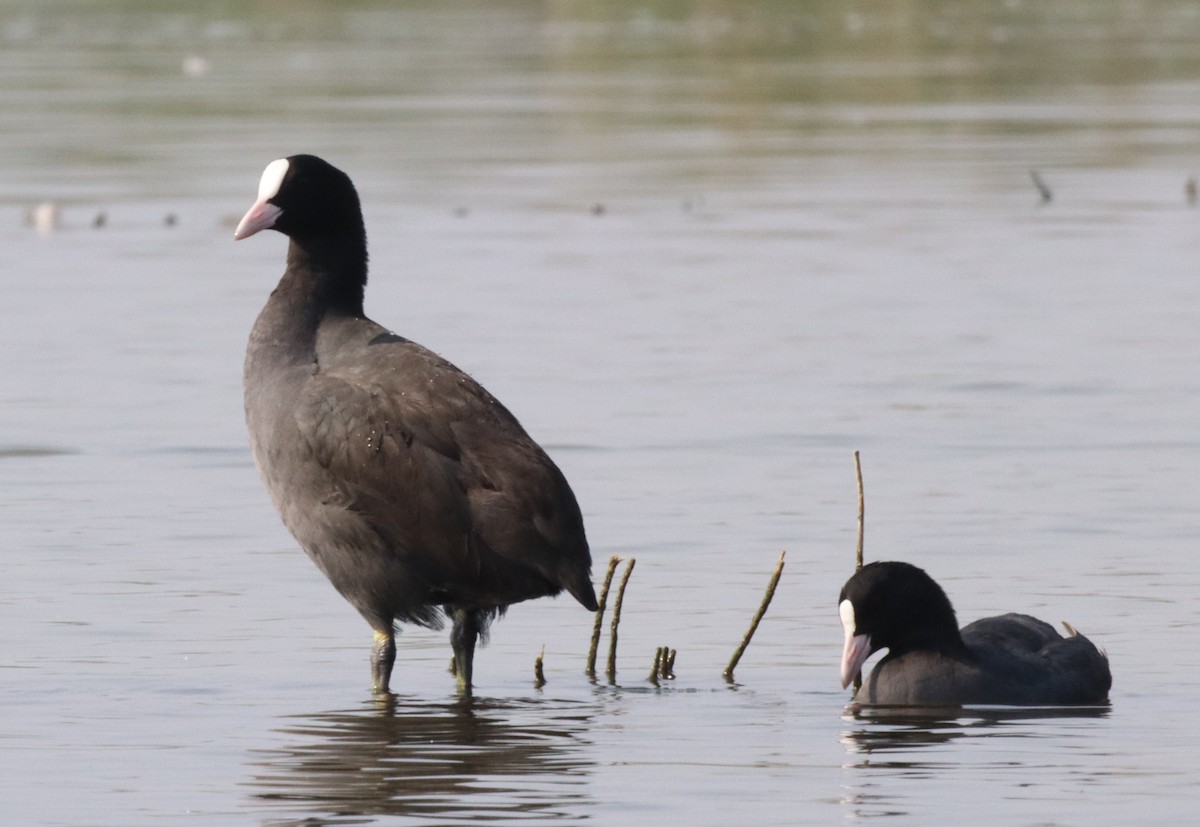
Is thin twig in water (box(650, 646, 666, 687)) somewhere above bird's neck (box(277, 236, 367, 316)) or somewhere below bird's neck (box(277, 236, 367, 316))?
below

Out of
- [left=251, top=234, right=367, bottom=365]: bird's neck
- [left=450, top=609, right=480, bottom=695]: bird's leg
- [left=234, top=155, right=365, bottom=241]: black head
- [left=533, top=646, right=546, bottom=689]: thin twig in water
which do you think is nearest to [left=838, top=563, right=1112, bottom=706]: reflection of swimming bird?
[left=533, top=646, right=546, bottom=689]: thin twig in water

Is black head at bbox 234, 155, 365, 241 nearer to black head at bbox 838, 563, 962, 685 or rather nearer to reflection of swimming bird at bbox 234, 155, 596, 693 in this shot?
reflection of swimming bird at bbox 234, 155, 596, 693

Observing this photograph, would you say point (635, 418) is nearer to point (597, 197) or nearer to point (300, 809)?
point (300, 809)

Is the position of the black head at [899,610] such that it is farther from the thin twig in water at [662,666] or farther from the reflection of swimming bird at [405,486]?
the reflection of swimming bird at [405,486]

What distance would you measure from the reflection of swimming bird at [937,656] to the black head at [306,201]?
230 centimetres

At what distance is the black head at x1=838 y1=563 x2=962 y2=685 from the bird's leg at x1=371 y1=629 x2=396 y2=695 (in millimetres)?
1496

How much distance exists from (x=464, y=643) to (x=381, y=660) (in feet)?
0.93

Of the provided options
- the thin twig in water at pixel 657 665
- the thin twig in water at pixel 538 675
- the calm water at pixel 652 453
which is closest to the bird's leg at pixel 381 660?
the calm water at pixel 652 453

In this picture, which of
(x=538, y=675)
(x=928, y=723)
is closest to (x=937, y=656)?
(x=928, y=723)

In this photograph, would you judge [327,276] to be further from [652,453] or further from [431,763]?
[652,453]

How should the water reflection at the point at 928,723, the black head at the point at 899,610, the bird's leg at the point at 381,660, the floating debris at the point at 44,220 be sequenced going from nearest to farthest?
1. the water reflection at the point at 928,723
2. the black head at the point at 899,610
3. the bird's leg at the point at 381,660
4. the floating debris at the point at 44,220

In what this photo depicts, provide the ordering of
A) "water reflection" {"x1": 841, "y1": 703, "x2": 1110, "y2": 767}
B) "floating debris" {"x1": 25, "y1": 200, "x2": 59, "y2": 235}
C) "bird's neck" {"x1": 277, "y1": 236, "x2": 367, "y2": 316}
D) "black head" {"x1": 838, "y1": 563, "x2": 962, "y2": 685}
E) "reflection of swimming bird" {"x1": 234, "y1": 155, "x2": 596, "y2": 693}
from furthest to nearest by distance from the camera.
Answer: "floating debris" {"x1": 25, "y1": 200, "x2": 59, "y2": 235} < "bird's neck" {"x1": 277, "y1": 236, "x2": 367, "y2": 316} < "black head" {"x1": 838, "y1": 563, "x2": 962, "y2": 685} < "reflection of swimming bird" {"x1": 234, "y1": 155, "x2": 596, "y2": 693} < "water reflection" {"x1": 841, "y1": 703, "x2": 1110, "y2": 767}

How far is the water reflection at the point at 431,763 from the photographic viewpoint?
288 inches

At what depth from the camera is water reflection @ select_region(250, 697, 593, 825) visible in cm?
731
